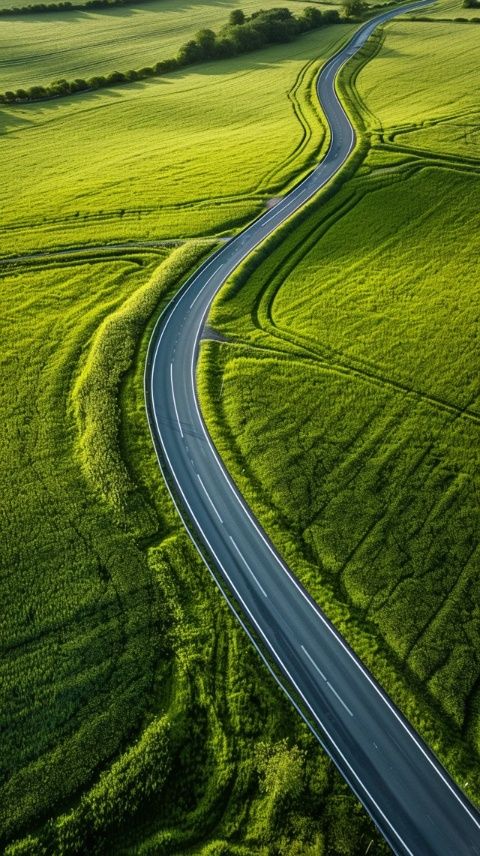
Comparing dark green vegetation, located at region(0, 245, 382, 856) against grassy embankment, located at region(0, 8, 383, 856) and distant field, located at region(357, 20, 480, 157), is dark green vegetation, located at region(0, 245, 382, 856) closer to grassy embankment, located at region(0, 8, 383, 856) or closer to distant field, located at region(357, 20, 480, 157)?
grassy embankment, located at region(0, 8, 383, 856)

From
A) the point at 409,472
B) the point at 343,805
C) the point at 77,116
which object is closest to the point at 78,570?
the point at 343,805

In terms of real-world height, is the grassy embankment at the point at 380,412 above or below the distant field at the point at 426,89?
below

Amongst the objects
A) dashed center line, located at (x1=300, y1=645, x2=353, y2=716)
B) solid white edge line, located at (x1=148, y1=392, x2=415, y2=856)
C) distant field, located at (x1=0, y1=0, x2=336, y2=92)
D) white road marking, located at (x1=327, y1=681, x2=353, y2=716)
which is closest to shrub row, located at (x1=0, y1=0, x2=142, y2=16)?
distant field, located at (x1=0, y1=0, x2=336, y2=92)

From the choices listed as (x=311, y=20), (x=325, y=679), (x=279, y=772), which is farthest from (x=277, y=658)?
(x=311, y=20)

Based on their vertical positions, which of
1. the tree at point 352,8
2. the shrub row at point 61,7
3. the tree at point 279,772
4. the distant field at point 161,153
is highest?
the shrub row at point 61,7

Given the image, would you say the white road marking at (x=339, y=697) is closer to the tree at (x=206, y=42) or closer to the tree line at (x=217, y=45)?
the tree line at (x=217, y=45)

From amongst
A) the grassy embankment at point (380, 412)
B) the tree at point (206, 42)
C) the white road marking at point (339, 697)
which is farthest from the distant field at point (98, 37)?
the white road marking at point (339, 697)
